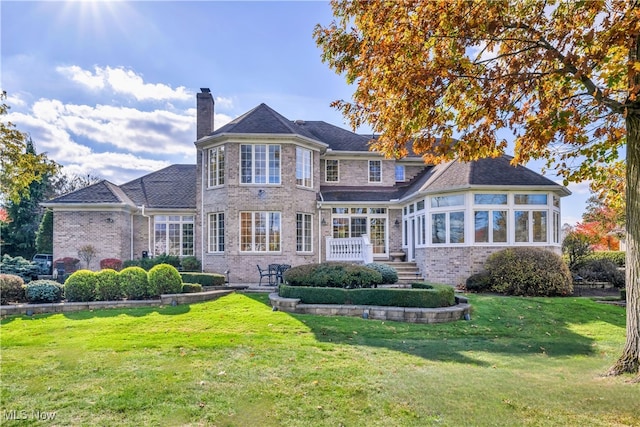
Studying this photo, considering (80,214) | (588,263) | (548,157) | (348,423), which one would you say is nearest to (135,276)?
(80,214)

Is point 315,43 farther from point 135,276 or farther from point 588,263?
point 588,263

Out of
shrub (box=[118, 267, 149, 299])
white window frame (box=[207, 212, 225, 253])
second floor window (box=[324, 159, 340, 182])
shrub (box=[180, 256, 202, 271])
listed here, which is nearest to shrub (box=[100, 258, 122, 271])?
shrub (box=[180, 256, 202, 271])

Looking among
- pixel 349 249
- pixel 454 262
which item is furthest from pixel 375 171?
pixel 454 262

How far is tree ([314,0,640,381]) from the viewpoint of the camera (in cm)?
536

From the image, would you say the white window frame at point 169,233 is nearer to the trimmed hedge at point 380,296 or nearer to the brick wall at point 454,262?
the trimmed hedge at point 380,296

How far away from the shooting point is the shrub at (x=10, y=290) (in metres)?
11.6

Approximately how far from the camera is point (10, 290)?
461 inches

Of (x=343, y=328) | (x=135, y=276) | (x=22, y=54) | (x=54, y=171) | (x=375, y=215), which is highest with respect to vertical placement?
(x=22, y=54)

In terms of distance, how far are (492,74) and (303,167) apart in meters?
13.1

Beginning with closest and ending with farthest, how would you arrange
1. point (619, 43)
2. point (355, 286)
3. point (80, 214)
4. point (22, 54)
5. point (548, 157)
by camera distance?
1. point (619, 43)
2. point (548, 157)
3. point (22, 54)
4. point (355, 286)
5. point (80, 214)

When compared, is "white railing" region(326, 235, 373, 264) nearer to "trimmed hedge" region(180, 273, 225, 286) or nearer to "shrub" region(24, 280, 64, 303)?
"trimmed hedge" region(180, 273, 225, 286)

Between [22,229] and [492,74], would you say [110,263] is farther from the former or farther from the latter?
[492,74]

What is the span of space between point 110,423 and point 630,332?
7.21 m

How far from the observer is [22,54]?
9938mm
